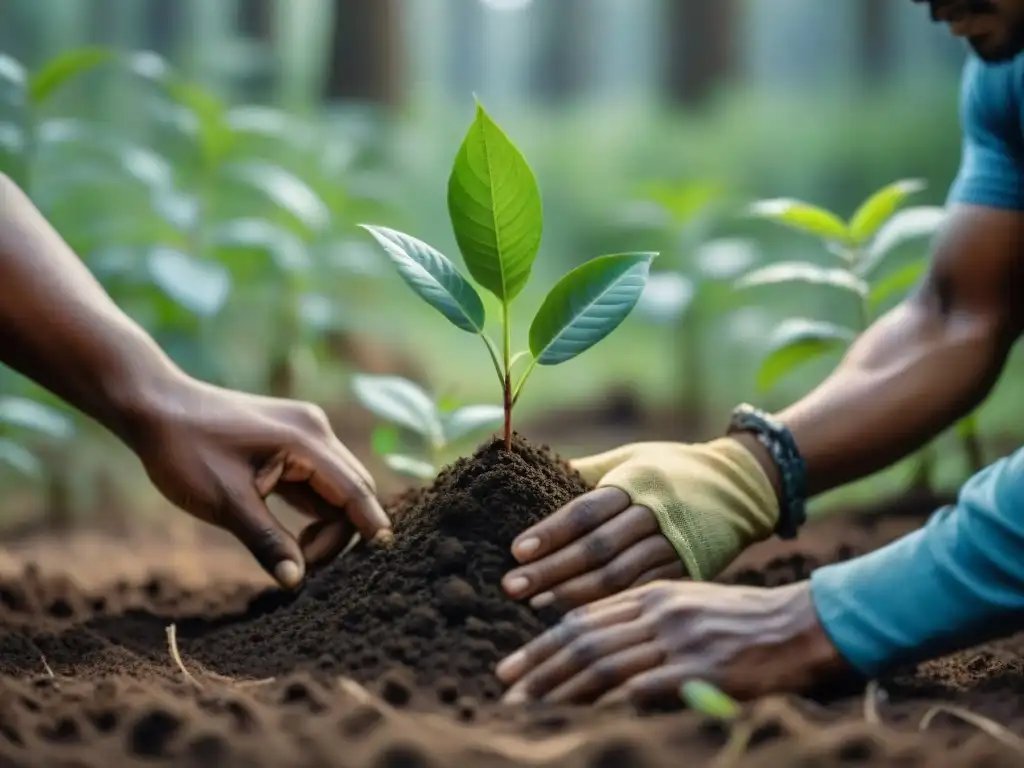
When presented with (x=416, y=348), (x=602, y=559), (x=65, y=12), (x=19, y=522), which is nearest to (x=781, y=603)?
(x=602, y=559)

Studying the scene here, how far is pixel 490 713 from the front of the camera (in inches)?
34.2

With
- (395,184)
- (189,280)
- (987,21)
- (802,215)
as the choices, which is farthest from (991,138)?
(395,184)

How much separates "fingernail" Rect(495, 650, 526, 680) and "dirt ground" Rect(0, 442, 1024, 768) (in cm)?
1

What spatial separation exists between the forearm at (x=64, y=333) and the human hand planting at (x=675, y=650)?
60cm

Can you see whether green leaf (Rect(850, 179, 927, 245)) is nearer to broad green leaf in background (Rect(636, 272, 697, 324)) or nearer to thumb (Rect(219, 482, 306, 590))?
broad green leaf in background (Rect(636, 272, 697, 324))

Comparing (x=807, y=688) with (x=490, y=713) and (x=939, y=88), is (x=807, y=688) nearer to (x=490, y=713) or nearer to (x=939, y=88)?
(x=490, y=713)

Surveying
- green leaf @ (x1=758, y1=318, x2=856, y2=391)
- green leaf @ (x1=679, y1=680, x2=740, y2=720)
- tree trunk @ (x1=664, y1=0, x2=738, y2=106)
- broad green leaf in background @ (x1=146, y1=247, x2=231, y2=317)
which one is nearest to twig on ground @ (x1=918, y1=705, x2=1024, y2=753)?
green leaf @ (x1=679, y1=680, x2=740, y2=720)

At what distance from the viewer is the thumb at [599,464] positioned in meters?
1.30

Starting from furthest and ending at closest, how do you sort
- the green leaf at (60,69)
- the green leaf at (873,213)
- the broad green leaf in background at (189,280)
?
the green leaf at (60,69) → the broad green leaf in background at (189,280) → the green leaf at (873,213)

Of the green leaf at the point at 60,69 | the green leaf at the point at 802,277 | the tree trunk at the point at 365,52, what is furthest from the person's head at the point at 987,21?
the tree trunk at the point at 365,52

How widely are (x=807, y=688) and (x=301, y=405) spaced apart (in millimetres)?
701

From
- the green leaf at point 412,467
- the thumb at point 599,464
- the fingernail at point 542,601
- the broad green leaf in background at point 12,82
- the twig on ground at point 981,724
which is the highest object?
the broad green leaf in background at point 12,82

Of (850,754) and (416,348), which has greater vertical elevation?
(850,754)

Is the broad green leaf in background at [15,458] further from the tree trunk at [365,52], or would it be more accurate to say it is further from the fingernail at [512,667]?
the tree trunk at [365,52]
